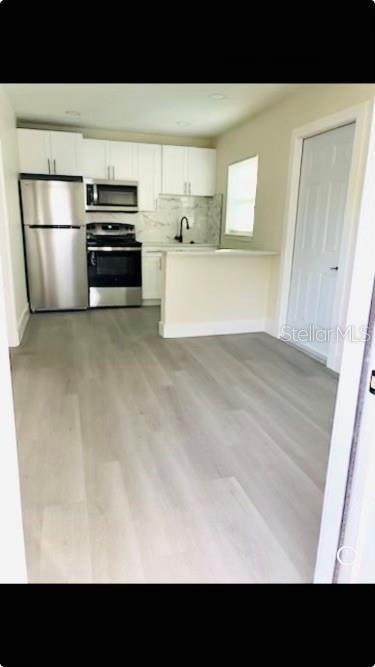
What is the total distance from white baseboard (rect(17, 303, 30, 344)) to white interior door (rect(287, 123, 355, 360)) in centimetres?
286

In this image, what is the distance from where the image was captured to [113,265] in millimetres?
5652

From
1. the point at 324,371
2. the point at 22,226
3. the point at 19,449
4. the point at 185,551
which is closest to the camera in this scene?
the point at 185,551

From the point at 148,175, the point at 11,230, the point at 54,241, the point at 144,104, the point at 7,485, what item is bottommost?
the point at 7,485

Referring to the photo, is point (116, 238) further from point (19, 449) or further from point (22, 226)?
point (19, 449)

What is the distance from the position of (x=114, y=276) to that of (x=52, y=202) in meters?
1.23

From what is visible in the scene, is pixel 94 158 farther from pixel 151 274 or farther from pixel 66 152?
pixel 151 274

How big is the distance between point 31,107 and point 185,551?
16.2 feet

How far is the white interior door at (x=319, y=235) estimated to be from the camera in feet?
11.5

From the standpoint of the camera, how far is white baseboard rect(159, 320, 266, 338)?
4414 mm

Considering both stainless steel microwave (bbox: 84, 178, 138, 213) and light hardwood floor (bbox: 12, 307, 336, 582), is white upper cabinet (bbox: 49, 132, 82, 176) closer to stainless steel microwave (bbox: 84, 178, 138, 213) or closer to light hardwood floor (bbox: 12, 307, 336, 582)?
stainless steel microwave (bbox: 84, 178, 138, 213)

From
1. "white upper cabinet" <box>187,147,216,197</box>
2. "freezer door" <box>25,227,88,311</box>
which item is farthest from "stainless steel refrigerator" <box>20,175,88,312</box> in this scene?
"white upper cabinet" <box>187,147,216,197</box>

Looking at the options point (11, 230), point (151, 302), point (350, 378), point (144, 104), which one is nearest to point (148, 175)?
point (144, 104)
